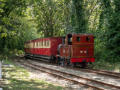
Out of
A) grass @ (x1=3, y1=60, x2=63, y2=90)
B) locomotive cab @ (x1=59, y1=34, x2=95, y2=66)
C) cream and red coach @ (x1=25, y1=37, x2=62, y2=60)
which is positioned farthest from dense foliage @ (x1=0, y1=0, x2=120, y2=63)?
locomotive cab @ (x1=59, y1=34, x2=95, y2=66)

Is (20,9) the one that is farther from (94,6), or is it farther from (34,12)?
(34,12)

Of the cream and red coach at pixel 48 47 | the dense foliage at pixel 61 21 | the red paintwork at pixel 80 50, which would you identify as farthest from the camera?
the cream and red coach at pixel 48 47

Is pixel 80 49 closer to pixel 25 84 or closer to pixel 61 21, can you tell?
pixel 25 84

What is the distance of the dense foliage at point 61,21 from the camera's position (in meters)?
8.34

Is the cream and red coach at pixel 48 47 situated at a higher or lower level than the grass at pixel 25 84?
higher

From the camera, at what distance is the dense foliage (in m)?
8.34

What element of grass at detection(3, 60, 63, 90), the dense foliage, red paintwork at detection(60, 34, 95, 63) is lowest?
grass at detection(3, 60, 63, 90)

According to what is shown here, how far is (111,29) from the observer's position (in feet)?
66.1

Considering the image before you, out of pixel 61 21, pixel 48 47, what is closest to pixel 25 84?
pixel 48 47

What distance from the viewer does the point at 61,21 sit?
39156mm

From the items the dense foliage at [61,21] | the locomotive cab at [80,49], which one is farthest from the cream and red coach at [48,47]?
the locomotive cab at [80,49]

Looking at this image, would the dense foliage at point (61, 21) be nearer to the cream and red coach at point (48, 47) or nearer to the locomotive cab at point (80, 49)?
the cream and red coach at point (48, 47)

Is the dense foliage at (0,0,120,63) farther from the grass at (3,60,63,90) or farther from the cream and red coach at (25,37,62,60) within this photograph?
the cream and red coach at (25,37,62,60)

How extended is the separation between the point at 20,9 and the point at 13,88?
12.2 ft
